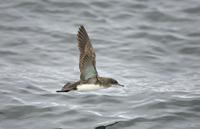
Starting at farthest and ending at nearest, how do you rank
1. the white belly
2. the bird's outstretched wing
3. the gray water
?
the gray water, the bird's outstretched wing, the white belly

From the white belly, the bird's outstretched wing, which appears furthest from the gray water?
the bird's outstretched wing

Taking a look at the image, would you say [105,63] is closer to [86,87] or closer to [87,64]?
[87,64]

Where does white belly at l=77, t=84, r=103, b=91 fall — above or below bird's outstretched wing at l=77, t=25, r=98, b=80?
below

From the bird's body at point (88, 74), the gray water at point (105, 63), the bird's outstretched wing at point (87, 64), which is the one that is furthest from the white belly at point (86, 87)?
the gray water at point (105, 63)

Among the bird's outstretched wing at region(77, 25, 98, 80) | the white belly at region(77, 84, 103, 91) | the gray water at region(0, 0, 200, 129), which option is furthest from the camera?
the gray water at region(0, 0, 200, 129)

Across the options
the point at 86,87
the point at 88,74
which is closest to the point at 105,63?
the point at 88,74

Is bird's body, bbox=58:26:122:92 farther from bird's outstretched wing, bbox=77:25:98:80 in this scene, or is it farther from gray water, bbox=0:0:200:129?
gray water, bbox=0:0:200:129

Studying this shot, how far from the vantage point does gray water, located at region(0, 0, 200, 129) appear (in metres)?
10.4

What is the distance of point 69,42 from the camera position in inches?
552

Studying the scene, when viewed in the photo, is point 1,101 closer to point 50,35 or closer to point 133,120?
point 133,120

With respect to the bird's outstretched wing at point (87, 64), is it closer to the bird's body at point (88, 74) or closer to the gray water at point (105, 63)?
the bird's body at point (88, 74)

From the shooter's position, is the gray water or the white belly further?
the gray water

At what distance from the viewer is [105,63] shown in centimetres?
1308

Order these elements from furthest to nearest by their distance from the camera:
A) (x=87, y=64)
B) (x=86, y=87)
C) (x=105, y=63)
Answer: (x=105, y=63), (x=87, y=64), (x=86, y=87)
